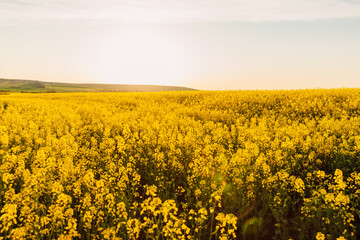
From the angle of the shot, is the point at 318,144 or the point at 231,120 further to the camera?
the point at 231,120

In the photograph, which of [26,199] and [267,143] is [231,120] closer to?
[267,143]

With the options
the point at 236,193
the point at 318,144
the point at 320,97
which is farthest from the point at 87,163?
the point at 320,97

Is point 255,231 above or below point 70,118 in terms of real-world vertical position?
below

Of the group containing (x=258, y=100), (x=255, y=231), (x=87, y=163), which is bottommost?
(x=255, y=231)

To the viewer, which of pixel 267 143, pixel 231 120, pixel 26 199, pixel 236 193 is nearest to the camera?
pixel 26 199

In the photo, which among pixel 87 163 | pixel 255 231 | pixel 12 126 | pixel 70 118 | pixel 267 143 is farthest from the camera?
pixel 70 118

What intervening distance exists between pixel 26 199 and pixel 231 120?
11.8 metres

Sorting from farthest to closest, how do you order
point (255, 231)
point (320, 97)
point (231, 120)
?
point (320, 97) < point (231, 120) < point (255, 231)

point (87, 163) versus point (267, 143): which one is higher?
point (267, 143)

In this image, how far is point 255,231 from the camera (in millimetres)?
4793

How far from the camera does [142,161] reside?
7043 mm

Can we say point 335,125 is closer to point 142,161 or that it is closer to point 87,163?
point 142,161

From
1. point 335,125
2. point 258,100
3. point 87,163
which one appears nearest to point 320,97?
point 258,100

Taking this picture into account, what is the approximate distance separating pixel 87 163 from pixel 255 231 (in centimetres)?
449
